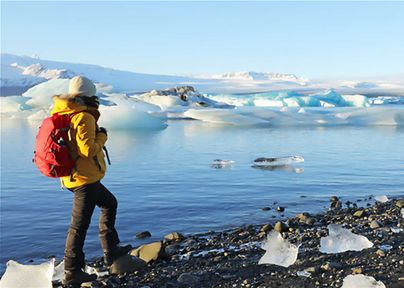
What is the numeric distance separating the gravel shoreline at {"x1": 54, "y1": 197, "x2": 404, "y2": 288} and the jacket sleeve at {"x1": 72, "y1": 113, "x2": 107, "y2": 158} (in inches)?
36.6

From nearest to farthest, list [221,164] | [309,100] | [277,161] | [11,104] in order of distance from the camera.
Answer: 1. [221,164]
2. [277,161]
3. [11,104]
4. [309,100]

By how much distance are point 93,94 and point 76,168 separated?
50cm

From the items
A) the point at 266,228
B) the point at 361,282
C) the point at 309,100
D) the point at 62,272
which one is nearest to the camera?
the point at 361,282

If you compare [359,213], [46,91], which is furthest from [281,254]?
[46,91]

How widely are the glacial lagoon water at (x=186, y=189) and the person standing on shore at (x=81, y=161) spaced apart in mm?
1251

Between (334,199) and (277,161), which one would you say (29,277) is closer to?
(334,199)

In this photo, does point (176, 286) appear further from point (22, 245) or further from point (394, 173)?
point (394, 173)

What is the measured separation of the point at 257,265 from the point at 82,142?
1.54 meters

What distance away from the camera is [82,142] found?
3.10 m

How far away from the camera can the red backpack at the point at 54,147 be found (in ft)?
9.98

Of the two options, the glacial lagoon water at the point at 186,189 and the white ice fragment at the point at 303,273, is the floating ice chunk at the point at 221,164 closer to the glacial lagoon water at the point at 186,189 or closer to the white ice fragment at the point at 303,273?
the glacial lagoon water at the point at 186,189

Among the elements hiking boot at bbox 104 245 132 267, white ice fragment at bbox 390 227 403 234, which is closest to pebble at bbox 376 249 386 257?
white ice fragment at bbox 390 227 403 234

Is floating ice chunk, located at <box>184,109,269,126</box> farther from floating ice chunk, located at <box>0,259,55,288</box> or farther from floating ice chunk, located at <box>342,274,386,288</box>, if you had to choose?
floating ice chunk, located at <box>342,274,386,288</box>

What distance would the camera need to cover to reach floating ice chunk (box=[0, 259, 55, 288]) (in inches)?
121
